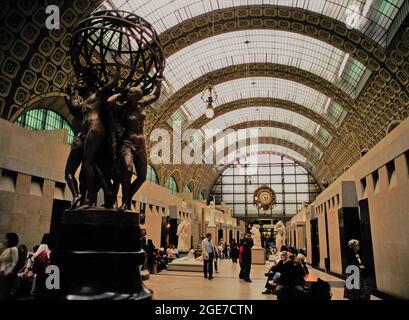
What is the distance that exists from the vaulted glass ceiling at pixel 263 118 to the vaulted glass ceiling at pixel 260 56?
466 inches

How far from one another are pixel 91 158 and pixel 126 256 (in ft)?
5.45

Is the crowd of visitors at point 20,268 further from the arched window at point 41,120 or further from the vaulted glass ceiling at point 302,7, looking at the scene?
the vaulted glass ceiling at point 302,7

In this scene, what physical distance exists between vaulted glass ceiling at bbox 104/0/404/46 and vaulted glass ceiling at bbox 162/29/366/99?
4.30 meters

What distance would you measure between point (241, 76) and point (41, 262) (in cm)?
2541

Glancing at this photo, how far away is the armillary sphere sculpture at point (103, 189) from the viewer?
4.79 metres

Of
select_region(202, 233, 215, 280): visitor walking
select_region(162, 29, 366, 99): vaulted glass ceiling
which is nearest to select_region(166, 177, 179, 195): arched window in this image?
select_region(162, 29, 366, 99): vaulted glass ceiling

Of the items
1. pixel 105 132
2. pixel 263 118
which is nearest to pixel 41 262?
pixel 105 132

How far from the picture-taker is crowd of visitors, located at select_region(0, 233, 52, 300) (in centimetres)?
576

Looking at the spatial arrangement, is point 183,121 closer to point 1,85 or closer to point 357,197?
point 1,85

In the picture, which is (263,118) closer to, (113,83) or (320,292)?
(113,83)

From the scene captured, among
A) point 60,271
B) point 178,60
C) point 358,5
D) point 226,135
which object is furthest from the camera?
point 226,135

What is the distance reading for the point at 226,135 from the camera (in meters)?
45.2
